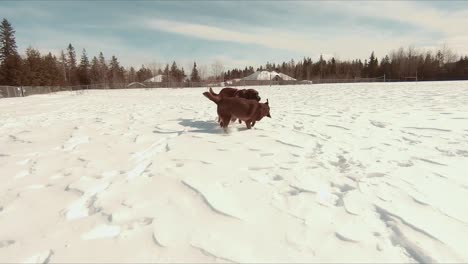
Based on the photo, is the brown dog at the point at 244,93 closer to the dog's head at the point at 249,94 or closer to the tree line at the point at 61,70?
the dog's head at the point at 249,94

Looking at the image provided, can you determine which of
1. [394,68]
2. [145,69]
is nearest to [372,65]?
[394,68]

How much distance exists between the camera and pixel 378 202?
288cm

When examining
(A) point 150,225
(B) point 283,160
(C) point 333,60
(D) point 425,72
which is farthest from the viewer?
(C) point 333,60

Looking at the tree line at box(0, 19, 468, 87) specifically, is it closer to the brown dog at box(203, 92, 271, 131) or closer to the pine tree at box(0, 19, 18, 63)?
the pine tree at box(0, 19, 18, 63)

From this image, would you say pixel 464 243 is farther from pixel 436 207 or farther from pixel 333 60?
pixel 333 60

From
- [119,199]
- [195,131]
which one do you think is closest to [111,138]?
[195,131]

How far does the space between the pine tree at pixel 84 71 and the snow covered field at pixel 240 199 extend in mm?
88072

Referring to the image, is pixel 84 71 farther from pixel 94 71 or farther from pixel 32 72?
pixel 32 72

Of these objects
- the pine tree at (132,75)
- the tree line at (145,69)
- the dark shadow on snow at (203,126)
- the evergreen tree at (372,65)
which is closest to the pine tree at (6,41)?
the tree line at (145,69)

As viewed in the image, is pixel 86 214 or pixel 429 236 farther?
pixel 86 214

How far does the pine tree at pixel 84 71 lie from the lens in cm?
8269

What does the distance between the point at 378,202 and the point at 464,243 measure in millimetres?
761

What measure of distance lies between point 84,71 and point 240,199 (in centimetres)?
9588

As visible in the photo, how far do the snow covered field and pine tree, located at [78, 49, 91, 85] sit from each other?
3467 inches
